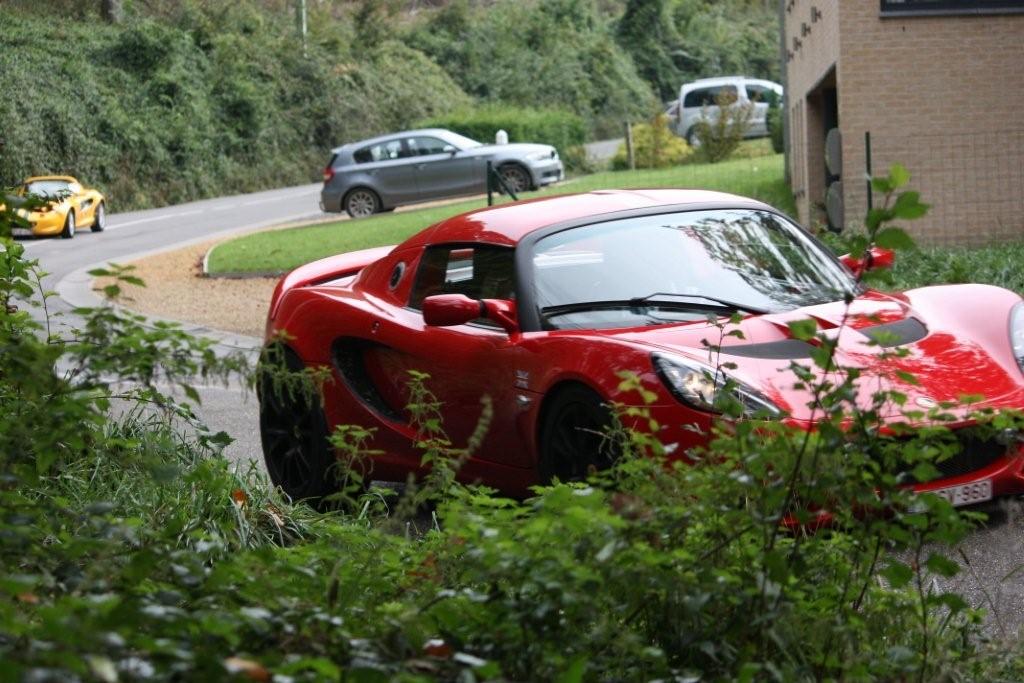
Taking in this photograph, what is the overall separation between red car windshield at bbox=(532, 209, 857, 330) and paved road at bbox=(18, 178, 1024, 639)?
1271mm

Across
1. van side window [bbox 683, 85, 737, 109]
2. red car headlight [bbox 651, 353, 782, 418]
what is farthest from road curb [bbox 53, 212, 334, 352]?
van side window [bbox 683, 85, 737, 109]

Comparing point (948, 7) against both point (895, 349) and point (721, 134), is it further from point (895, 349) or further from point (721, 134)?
point (721, 134)

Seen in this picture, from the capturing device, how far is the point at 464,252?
7629mm

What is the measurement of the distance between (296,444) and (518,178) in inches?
1013

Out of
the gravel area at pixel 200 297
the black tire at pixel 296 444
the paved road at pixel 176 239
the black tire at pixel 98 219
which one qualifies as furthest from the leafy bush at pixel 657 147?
the black tire at pixel 296 444

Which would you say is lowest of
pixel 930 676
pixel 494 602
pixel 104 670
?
pixel 930 676

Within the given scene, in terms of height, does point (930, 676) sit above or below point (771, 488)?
below

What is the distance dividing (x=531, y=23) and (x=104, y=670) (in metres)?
66.7

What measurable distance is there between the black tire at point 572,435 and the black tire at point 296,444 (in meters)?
1.53

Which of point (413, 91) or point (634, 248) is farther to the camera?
point (413, 91)

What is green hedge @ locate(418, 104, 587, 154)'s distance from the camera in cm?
5066

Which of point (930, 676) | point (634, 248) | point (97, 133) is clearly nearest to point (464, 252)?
point (634, 248)

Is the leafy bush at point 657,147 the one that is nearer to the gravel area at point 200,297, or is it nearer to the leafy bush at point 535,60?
the gravel area at point 200,297

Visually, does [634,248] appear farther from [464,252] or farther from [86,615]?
[86,615]
